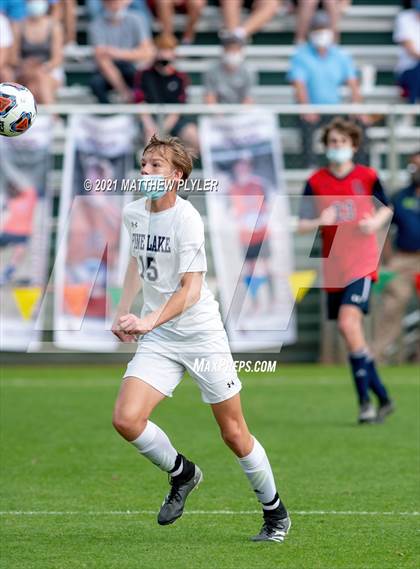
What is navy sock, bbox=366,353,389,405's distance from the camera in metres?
10.3

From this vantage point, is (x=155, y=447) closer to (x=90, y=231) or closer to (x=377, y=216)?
(x=377, y=216)

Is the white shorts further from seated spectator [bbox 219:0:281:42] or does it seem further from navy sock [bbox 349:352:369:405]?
seated spectator [bbox 219:0:281:42]

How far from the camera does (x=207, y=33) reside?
59.5 feet

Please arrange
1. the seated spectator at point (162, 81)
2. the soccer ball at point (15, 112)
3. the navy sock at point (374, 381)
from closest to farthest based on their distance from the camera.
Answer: the soccer ball at point (15, 112), the navy sock at point (374, 381), the seated spectator at point (162, 81)

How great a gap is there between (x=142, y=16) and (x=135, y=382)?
1132cm

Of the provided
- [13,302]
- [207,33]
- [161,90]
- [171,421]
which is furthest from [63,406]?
[207,33]

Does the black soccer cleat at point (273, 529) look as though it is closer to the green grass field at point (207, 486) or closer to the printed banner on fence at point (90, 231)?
the green grass field at point (207, 486)

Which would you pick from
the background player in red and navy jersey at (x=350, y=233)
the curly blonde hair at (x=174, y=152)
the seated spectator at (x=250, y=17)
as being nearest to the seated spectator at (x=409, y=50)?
the seated spectator at (x=250, y=17)

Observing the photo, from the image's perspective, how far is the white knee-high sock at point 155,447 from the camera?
6156 mm

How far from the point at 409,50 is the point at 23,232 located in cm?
590

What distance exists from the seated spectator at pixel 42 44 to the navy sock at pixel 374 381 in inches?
272

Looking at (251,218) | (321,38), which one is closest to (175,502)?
(251,218)

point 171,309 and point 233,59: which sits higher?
point 171,309

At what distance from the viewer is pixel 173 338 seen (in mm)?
6227
